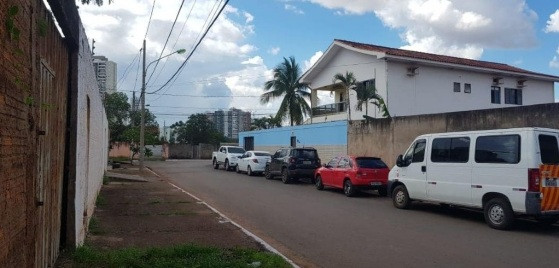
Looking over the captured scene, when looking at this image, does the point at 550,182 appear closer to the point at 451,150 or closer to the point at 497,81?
the point at 451,150

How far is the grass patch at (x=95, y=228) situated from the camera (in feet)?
30.2

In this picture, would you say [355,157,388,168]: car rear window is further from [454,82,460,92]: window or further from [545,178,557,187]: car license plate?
[454,82,460,92]: window

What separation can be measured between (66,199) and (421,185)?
9.10 meters

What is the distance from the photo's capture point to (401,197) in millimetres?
13773

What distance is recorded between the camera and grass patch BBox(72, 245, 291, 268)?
662 centimetres

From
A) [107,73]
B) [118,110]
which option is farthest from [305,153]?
[118,110]

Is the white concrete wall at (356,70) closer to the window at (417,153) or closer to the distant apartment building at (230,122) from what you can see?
the window at (417,153)

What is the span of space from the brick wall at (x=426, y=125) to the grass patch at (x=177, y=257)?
11304 millimetres

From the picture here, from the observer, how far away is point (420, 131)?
1994 cm

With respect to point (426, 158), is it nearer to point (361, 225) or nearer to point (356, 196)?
point (361, 225)

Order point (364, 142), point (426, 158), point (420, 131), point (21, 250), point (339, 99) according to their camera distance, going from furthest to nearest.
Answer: point (339, 99)
point (364, 142)
point (420, 131)
point (426, 158)
point (21, 250)

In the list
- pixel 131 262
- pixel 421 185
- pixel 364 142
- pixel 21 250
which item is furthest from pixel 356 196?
pixel 21 250

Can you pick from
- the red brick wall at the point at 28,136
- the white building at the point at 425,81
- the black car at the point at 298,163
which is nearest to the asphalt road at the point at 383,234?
the red brick wall at the point at 28,136

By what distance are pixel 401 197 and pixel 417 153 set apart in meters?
1.39
